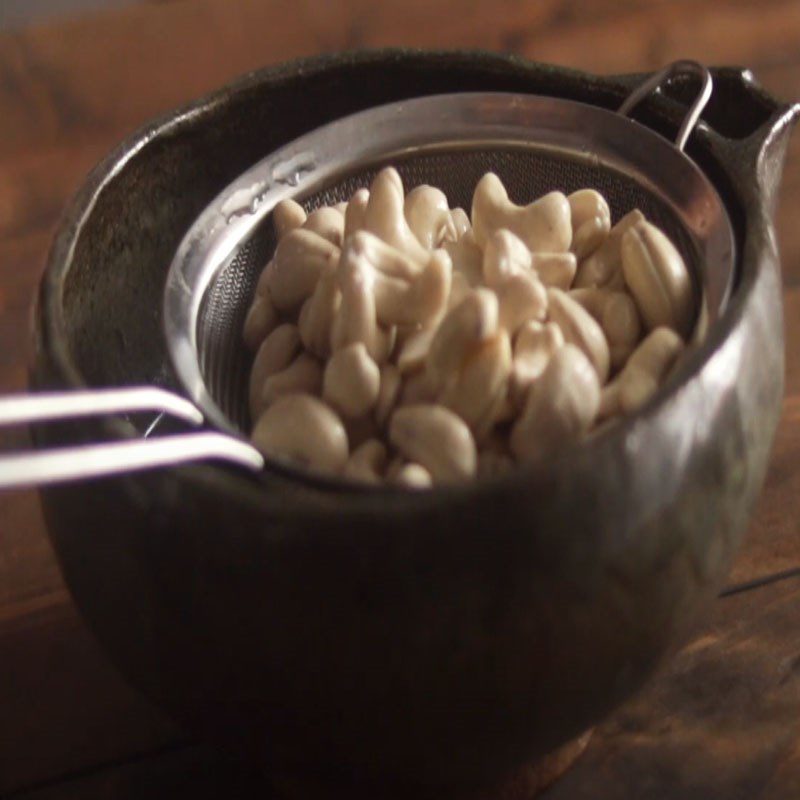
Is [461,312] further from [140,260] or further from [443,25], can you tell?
[443,25]

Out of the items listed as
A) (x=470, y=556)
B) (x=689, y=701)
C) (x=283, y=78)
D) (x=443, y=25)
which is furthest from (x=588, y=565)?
(x=443, y=25)

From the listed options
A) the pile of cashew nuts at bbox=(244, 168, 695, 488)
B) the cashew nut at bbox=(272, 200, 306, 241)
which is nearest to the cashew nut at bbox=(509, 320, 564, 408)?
the pile of cashew nuts at bbox=(244, 168, 695, 488)

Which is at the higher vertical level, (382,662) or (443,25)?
(443,25)

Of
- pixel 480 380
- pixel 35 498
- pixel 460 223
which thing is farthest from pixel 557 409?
pixel 35 498

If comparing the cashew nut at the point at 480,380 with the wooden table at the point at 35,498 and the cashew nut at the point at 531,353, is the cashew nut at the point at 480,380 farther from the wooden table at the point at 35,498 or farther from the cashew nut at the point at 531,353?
the wooden table at the point at 35,498

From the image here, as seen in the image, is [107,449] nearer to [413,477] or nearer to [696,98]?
[413,477]

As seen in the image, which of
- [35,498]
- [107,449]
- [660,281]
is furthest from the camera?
[35,498]

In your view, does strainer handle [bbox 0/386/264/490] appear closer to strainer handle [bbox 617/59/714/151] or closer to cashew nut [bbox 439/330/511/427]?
cashew nut [bbox 439/330/511/427]
